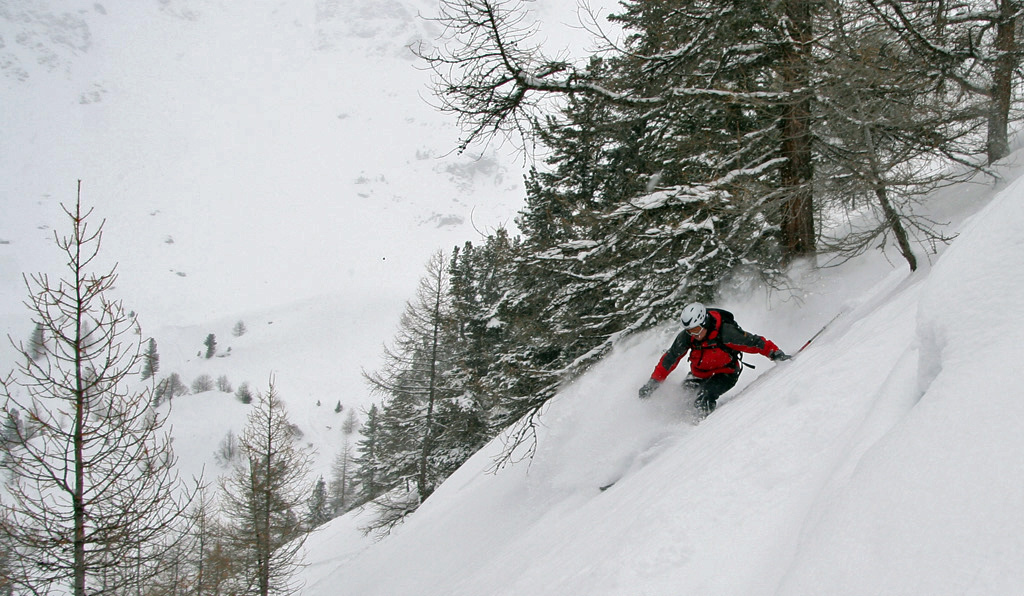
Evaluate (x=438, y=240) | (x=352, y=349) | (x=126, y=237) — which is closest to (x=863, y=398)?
(x=352, y=349)

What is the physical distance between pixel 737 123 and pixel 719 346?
122 inches

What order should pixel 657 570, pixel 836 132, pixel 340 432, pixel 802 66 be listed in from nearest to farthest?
pixel 657 570
pixel 802 66
pixel 836 132
pixel 340 432

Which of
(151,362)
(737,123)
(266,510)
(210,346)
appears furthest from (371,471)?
(210,346)

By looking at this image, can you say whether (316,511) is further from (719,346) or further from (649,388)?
(719,346)

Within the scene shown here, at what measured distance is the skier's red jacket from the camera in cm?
558

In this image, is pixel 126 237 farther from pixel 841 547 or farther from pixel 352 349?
pixel 841 547

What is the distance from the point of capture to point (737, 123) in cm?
644

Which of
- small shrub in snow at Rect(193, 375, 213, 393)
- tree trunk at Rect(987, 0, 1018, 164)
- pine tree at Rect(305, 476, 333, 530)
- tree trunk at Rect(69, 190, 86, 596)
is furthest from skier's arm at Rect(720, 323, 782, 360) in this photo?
small shrub in snow at Rect(193, 375, 213, 393)

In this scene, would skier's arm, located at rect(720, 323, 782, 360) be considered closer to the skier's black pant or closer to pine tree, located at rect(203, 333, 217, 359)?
the skier's black pant

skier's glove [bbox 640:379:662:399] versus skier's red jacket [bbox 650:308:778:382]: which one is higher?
skier's red jacket [bbox 650:308:778:382]

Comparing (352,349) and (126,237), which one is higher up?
(126,237)

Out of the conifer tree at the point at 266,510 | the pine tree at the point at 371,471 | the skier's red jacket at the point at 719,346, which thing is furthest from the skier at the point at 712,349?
the pine tree at the point at 371,471

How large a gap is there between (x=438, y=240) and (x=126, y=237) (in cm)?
10235

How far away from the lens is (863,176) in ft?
16.3
